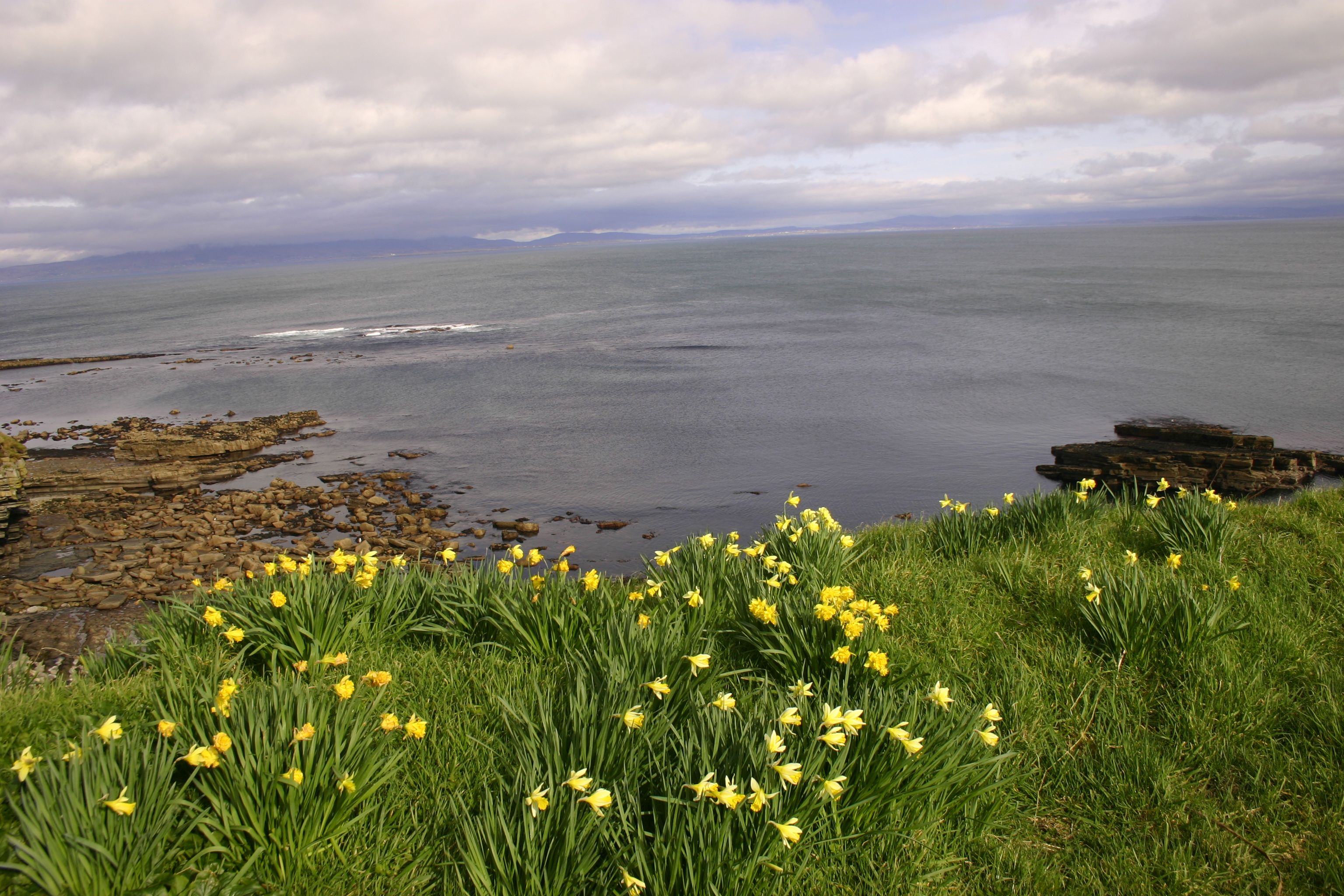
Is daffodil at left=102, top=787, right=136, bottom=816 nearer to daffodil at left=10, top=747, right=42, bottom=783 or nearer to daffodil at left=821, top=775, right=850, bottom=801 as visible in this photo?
daffodil at left=10, top=747, right=42, bottom=783

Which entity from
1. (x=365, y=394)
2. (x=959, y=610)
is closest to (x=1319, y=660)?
(x=959, y=610)

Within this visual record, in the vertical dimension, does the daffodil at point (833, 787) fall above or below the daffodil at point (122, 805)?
below

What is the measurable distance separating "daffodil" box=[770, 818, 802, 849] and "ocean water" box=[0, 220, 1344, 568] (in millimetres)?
11114

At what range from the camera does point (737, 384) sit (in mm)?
33281

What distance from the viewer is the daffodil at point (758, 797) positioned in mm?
2906

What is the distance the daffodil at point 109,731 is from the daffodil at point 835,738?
2.78m

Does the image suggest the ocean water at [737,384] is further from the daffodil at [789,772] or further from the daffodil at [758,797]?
the daffodil at [758,797]

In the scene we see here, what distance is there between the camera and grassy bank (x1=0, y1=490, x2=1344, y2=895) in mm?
3020

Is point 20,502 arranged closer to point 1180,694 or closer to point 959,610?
point 959,610

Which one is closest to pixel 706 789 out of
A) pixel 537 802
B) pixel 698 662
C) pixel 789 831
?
pixel 789 831

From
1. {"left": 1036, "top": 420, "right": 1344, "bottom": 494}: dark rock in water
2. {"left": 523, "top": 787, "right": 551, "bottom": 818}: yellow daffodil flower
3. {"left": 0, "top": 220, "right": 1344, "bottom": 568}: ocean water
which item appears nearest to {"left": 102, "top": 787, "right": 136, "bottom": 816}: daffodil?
{"left": 523, "top": 787, "right": 551, "bottom": 818}: yellow daffodil flower

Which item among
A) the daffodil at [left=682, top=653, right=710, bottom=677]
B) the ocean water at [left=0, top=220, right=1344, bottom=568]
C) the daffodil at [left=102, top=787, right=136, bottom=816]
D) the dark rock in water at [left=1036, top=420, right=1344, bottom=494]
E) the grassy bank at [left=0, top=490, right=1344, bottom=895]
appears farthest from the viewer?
the ocean water at [left=0, top=220, right=1344, bottom=568]

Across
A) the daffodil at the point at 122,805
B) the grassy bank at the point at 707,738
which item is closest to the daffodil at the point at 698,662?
the grassy bank at the point at 707,738

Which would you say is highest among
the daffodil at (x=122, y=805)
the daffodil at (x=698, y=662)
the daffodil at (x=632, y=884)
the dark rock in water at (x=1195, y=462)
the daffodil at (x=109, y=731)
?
the daffodil at (x=109, y=731)
